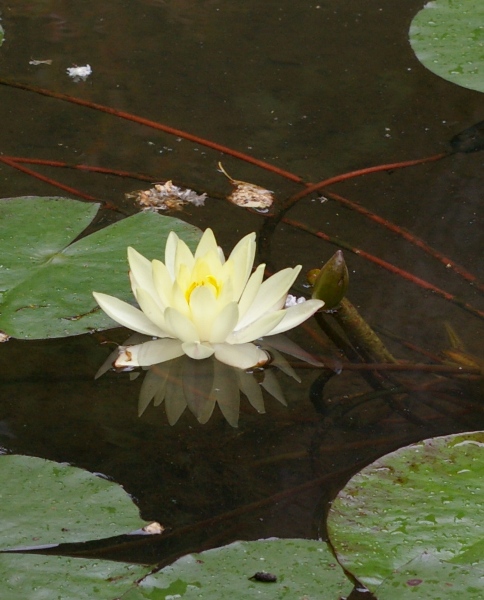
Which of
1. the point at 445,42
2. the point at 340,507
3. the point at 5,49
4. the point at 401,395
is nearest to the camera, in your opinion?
the point at 340,507

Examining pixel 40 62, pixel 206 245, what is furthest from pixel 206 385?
pixel 40 62

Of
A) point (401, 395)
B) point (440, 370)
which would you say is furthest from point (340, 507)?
point (440, 370)

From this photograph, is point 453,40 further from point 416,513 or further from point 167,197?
point 416,513

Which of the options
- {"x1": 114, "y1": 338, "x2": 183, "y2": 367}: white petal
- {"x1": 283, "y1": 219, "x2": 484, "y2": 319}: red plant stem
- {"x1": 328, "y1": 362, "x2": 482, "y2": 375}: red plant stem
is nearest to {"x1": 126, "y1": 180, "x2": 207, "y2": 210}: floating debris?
{"x1": 283, "y1": 219, "x2": 484, "y2": 319}: red plant stem

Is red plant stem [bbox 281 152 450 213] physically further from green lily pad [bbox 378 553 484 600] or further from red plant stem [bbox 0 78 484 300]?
green lily pad [bbox 378 553 484 600]

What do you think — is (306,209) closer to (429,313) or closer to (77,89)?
(429,313)

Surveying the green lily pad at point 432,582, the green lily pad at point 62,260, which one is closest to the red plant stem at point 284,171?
the green lily pad at point 62,260

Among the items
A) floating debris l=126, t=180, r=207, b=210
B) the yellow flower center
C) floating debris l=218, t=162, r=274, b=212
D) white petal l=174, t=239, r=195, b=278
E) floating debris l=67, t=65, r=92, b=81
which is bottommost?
floating debris l=126, t=180, r=207, b=210
